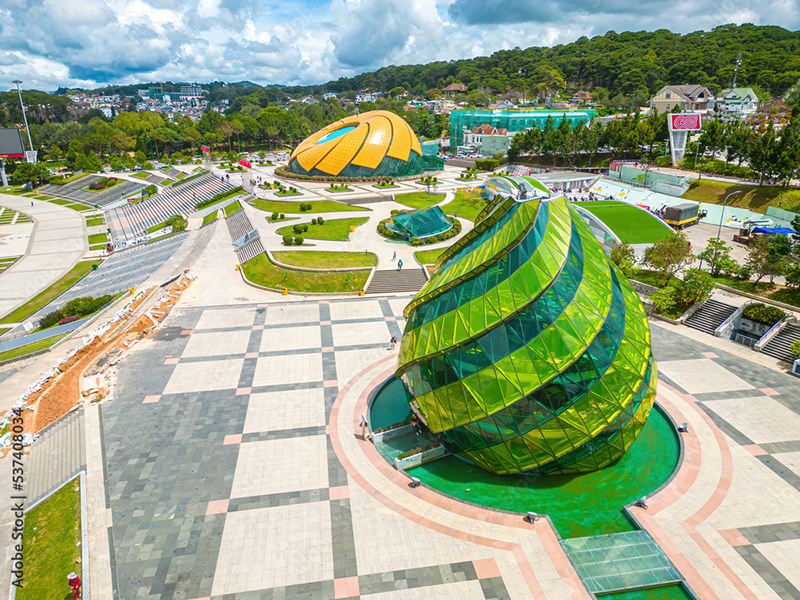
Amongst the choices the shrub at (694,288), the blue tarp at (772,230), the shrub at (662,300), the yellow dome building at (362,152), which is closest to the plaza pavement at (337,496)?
the shrub at (662,300)

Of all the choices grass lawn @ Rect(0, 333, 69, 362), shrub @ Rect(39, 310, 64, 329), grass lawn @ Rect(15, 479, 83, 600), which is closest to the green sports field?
grass lawn @ Rect(15, 479, 83, 600)

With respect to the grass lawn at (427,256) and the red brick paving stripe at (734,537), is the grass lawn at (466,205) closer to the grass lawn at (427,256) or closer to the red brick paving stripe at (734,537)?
the grass lawn at (427,256)

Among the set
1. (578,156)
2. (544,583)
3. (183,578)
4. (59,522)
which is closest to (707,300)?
(544,583)

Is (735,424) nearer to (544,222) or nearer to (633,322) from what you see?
(633,322)

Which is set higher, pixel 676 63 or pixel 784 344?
pixel 676 63

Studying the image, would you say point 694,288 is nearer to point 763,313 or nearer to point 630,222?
point 763,313

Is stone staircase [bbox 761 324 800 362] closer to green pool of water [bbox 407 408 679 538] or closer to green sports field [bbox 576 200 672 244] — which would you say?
green pool of water [bbox 407 408 679 538]

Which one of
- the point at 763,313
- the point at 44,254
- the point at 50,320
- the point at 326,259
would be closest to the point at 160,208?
the point at 44,254
